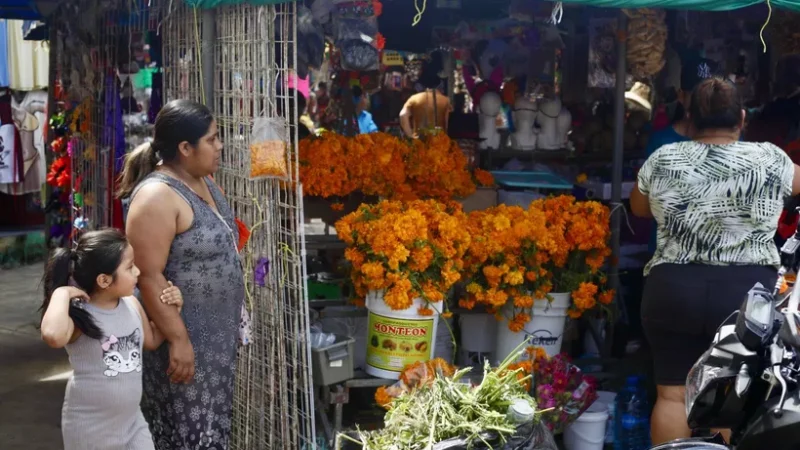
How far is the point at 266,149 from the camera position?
162 inches

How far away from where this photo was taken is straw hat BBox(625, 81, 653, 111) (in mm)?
8037

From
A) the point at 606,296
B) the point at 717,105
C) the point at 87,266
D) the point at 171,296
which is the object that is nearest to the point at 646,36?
the point at 606,296

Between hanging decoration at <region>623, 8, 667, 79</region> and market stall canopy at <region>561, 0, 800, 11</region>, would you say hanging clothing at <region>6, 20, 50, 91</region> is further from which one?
market stall canopy at <region>561, 0, 800, 11</region>

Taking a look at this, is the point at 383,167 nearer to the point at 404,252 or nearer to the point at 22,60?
the point at 404,252

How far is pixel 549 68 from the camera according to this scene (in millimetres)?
7676

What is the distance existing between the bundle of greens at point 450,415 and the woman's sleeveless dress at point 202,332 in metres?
0.96

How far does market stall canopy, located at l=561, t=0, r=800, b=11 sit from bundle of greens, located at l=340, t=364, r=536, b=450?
1877 millimetres

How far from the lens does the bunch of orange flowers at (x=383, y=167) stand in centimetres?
525

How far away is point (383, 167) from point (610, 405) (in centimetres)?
185

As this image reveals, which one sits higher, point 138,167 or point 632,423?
point 138,167

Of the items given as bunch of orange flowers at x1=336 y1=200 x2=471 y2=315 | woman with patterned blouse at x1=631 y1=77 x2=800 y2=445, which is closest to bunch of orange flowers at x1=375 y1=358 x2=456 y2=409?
bunch of orange flowers at x1=336 y1=200 x2=471 y2=315

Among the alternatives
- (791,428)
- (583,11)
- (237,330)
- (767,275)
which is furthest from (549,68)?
(791,428)

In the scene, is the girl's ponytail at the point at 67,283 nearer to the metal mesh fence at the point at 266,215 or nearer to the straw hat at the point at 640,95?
the metal mesh fence at the point at 266,215

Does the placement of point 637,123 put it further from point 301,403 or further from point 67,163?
point 67,163
